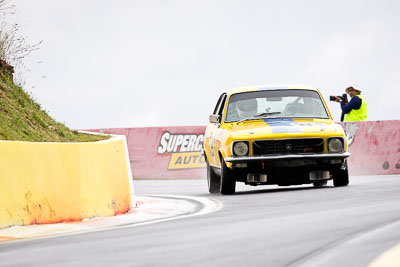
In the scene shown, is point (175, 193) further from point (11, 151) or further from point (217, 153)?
point (11, 151)

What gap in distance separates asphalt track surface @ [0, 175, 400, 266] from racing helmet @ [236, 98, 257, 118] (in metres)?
3.63

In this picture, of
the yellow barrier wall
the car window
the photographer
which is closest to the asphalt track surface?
the yellow barrier wall

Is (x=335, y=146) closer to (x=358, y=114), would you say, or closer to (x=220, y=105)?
(x=220, y=105)

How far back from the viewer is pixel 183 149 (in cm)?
2123

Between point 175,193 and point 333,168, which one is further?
point 175,193

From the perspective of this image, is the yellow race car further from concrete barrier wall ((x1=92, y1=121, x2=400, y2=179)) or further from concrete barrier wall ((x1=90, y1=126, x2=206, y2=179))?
concrete barrier wall ((x1=90, y1=126, x2=206, y2=179))

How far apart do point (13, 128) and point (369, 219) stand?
16.3 ft

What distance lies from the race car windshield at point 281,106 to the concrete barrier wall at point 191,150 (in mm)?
6699

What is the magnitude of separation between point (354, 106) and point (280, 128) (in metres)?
7.23

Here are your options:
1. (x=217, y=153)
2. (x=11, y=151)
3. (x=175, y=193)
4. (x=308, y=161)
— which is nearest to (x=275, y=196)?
(x=308, y=161)

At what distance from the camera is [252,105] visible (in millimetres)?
13086

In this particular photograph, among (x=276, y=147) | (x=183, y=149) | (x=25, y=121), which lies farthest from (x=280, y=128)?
(x=183, y=149)

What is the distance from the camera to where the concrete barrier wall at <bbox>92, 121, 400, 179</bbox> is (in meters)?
19.8

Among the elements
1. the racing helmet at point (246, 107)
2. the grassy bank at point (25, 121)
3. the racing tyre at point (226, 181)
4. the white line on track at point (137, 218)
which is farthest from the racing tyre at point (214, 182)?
the grassy bank at point (25, 121)
